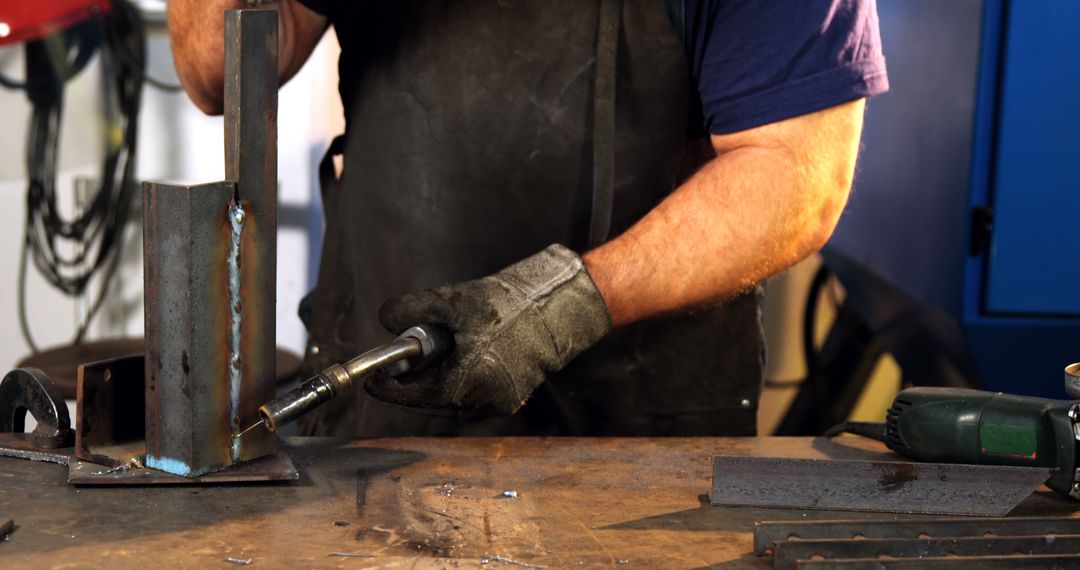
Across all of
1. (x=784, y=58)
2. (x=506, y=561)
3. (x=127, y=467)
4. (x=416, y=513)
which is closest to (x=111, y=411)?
(x=127, y=467)

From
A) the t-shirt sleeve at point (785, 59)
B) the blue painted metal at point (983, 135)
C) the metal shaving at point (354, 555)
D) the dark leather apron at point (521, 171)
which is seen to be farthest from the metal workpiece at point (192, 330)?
the blue painted metal at point (983, 135)

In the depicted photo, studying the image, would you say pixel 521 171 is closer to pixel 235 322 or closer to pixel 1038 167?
pixel 235 322

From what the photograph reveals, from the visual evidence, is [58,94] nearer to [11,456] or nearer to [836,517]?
[11,456]

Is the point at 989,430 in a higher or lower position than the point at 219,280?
lower

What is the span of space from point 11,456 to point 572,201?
67 cm

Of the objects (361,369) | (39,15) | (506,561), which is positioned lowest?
(506,561)

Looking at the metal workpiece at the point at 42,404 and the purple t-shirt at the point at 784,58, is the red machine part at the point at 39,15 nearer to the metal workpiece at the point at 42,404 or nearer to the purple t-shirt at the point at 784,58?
the metal workpiece at the point at 42,404

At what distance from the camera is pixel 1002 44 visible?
1583mm

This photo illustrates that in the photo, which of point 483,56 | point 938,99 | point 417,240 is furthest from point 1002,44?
point 417,240

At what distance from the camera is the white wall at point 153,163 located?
2650 millimetres

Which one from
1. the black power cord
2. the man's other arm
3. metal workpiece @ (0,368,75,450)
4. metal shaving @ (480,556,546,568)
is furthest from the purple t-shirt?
the black power cord

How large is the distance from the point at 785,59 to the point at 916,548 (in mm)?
603

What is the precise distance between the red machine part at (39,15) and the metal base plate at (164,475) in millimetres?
1799

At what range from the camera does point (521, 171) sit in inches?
53.6
